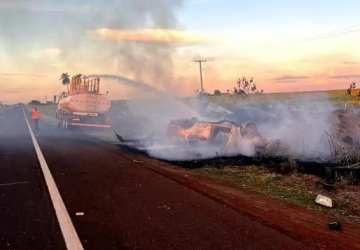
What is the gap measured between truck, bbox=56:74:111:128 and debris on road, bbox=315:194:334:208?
71.1 ft

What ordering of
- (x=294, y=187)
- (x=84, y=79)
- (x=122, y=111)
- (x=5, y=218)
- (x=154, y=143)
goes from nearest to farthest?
1. (x=5, y=218)
2. (x=294, y=187)
3. (x=154, y=143)
4. (x=84, y=79)
5. (x=122, y=111)

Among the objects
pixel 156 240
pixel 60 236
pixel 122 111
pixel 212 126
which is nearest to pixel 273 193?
pixel 156 240

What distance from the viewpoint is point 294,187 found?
963 centimetres

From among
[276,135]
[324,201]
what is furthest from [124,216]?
[276,135]

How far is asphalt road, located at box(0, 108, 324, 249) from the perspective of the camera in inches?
215

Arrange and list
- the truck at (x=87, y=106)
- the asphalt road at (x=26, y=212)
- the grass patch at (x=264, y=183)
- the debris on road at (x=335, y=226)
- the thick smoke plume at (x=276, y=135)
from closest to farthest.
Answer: the asphalt road at (x=26, y=212) < the debris on road at (x=335, y=226) < the grass patch at (x=264, y=183) < the thick smoke plume at (x=276, y=135) < the truck at (x=87, y=106)

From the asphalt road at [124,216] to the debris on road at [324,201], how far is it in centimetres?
187

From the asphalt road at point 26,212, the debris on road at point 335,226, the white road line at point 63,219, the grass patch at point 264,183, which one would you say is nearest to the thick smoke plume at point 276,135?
the grass patch at point 264,183

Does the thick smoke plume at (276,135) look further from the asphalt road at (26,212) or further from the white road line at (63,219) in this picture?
the white road line at (63,219)

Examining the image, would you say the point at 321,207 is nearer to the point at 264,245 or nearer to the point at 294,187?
the point at 294,187

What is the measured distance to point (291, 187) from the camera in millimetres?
9648

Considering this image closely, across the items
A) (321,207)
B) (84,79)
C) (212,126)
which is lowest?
(321,207)

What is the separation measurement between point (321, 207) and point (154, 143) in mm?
11192

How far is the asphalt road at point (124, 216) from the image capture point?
547 cm
